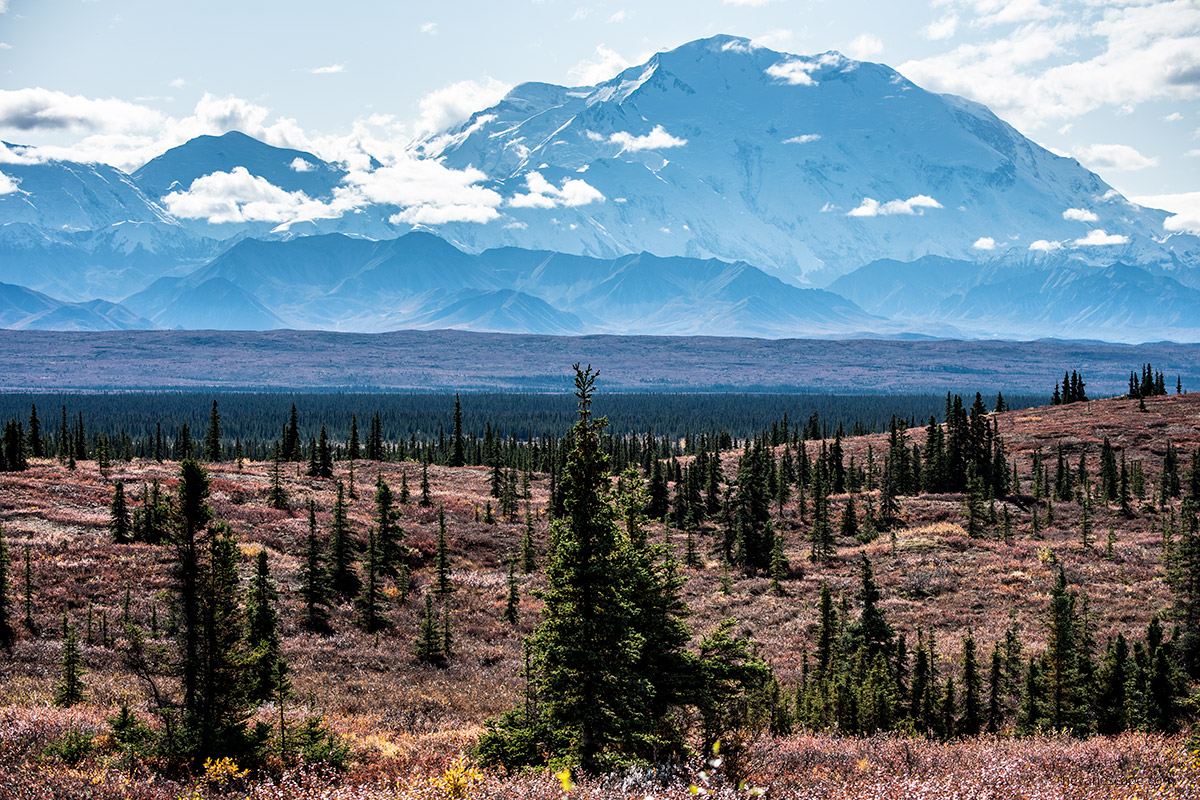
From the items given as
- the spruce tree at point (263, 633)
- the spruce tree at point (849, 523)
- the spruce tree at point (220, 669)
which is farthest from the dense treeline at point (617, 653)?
the spruce tree at point (849, 523)

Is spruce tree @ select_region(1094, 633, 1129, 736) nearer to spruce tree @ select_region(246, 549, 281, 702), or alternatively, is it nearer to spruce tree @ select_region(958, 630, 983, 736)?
spruce tree @ select_region(958, 630, 983, 736)

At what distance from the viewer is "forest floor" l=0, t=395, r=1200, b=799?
11562mm

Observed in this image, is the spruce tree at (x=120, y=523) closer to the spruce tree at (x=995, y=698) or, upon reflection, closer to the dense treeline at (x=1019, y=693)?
the dense treeline at (x=1019, y=693)

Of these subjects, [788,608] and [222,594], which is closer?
[222,594]

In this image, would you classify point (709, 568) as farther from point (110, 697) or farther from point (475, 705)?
point (110, 697)

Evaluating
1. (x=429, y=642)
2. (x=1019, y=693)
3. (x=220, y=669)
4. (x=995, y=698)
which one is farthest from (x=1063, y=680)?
(x=220, y=669)

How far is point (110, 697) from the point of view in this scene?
20844 millimetres

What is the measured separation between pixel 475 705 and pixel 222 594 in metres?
13.7

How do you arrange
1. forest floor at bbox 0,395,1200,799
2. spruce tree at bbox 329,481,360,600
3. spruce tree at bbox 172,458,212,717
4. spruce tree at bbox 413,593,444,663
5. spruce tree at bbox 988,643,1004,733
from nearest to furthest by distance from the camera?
forest floor at bbox 0,395,1200,799 → spruce tree at bbox 172,458,212,717 → spruce tree at bbox 988,643,1004,733 → spruce tree at bbox 413,593,444,663 → spruce tree at bbox 329,481,360,600

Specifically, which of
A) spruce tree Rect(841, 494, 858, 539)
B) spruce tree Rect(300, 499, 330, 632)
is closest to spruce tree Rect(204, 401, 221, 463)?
spruce tree Rect(300, 499, 330, 632)

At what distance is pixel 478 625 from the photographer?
4144 centimetres

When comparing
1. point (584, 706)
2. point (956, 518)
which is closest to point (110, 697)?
point (584, 706)

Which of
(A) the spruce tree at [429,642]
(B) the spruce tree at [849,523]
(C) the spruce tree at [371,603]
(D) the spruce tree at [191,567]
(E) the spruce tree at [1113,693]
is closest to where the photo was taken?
(D) the spruce tree at [191,567]

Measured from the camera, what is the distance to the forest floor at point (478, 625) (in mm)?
11562
